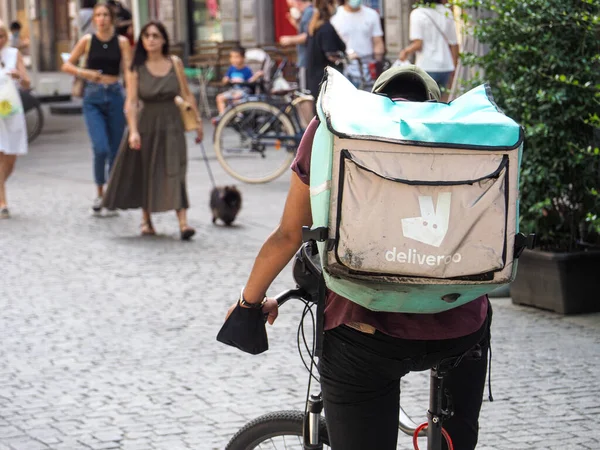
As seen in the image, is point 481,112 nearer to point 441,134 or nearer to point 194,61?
point 441,134

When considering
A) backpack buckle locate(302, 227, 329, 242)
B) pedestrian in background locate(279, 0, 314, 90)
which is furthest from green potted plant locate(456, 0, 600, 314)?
pedestrian in background locate(279, 0, 314, 90)

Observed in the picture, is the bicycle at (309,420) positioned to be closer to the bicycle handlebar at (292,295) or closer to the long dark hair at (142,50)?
the bicycle handlebar at (292,295)

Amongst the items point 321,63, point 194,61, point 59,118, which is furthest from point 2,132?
point 59,118

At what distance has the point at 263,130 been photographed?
12617mm

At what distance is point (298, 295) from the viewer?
3.02 m

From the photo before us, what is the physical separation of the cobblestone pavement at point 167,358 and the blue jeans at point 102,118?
1570 millimetres

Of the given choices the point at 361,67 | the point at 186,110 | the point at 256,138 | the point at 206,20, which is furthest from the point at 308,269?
the point at 206,20

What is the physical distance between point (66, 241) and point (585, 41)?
15.4 ft

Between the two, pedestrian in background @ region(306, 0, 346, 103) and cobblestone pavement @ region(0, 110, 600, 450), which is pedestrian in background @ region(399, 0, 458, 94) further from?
cobblestone pavement @ region(0, 110, 600, 450)

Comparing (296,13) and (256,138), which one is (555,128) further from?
(296,13)

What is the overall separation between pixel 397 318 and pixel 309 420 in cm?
54

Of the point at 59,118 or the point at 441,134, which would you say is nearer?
the point at 441,134

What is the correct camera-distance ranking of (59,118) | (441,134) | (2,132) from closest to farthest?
(441,134), (2,132), (59,118)

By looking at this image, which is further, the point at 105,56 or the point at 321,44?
the point at 321,44
